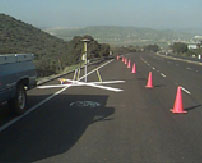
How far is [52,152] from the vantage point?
6.42 m

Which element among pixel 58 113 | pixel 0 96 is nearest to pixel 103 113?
pixel 58 113

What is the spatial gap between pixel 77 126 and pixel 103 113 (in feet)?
6.53

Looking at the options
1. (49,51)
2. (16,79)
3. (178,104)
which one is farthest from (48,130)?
(49,51)

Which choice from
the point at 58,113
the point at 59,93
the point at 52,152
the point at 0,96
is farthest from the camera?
the point at 59,93

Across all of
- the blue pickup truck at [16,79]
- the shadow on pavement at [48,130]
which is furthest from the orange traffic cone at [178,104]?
the blue pickup truck at [16,79]

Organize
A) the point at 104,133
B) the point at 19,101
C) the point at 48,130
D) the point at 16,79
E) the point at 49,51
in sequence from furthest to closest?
the point at 49,51, the point at 19,101, the point at 16,79, the point at 48,130, the point at 104,133

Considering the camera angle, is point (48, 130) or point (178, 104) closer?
point (48, 130)

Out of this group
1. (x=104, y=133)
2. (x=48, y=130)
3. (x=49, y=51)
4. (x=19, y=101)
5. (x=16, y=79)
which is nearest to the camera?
(x=104, y=133)

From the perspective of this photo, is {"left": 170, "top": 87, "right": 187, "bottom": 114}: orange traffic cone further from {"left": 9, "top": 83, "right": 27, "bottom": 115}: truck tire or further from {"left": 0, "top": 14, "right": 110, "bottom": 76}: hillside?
{"left": 0, "top": 14, "right": 110, "bottom": 76}: hillside

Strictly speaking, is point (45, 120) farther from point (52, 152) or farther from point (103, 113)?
point (52, 152)

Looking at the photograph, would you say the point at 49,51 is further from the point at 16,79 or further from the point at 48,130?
the point at 48,130

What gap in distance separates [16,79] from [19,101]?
3.00 feet

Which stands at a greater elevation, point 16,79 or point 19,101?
point 16,79

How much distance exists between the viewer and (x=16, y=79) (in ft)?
30.6
